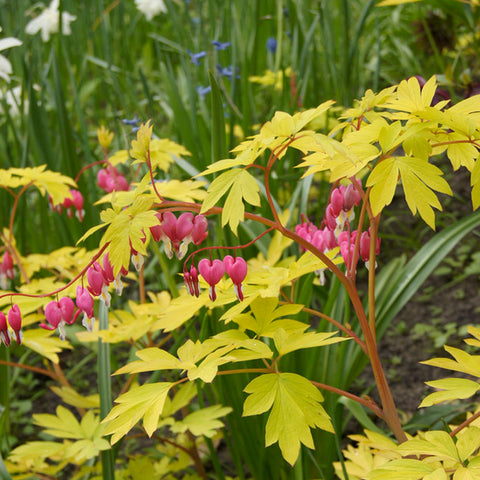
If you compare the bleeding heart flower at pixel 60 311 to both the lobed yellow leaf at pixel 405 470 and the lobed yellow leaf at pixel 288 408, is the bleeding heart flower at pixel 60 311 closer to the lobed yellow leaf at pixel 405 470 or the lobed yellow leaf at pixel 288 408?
the lobed yellow leaf at pixel 288 408

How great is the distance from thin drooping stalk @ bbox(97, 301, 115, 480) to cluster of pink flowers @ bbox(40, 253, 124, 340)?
36 cm

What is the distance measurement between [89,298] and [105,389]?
47cm

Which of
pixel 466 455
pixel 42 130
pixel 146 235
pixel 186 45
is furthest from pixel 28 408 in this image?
pixel 186 45

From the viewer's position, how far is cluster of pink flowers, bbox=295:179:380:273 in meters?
1.09

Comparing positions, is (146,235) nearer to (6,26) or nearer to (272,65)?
(272,65)

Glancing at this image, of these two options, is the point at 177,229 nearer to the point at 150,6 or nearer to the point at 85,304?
the point at 85,304

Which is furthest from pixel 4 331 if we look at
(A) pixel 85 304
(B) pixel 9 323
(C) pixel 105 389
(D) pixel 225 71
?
(D) pixel 225 71

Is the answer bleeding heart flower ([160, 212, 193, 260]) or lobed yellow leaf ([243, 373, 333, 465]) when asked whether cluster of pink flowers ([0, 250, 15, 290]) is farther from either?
lobed yellow leaf ([243, 373, 333, 465])

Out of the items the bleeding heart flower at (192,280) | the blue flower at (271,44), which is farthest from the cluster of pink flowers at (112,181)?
the blue flower at (271,44)

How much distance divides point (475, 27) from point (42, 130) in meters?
2.13

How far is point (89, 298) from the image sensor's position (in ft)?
3.65

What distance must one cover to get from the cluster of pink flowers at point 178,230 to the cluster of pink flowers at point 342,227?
0.27 meters

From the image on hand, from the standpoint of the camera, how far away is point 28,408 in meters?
2.27

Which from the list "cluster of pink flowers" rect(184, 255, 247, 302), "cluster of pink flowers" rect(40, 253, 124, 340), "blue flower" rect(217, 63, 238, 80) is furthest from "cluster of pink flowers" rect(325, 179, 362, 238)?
"blue flower" rect(217, 63, 238, 80)
